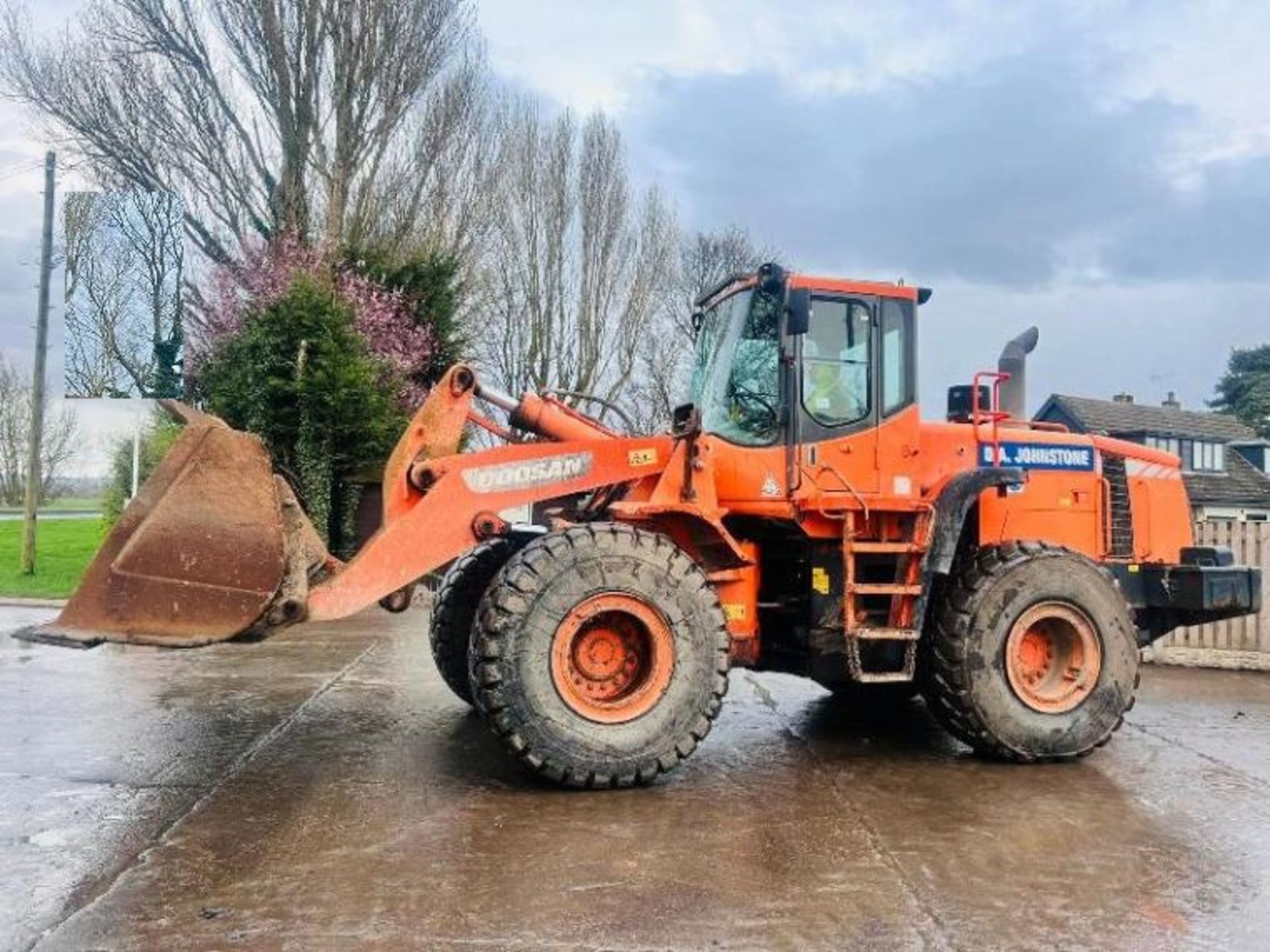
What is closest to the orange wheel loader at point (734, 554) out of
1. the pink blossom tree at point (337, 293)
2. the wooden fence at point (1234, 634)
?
the wooden fence at point (1234, 634)

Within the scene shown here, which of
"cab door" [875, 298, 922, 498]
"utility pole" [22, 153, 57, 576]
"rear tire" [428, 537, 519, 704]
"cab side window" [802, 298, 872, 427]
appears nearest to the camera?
"cab side window" [802, 298, 872, 427]

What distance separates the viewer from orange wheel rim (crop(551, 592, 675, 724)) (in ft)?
17.9

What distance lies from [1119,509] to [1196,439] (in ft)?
116

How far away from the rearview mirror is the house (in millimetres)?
32553

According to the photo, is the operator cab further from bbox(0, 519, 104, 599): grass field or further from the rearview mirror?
bbox(0, 519, 104, 599): grass field

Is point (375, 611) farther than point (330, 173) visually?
No

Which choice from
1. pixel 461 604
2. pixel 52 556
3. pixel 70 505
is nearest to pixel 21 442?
pixel 70 505

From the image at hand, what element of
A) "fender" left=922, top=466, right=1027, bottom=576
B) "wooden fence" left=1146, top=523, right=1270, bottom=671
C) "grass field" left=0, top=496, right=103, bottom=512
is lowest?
"wooden fence" left=1146, top=523, right=1270, bottom=671

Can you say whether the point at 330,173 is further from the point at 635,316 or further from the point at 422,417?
Answer: the point at 422,417

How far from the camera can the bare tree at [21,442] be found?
29938mm

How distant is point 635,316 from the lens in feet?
108

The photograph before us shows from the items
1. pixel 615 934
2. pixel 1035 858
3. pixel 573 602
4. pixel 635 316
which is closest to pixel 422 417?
pixel 573 602

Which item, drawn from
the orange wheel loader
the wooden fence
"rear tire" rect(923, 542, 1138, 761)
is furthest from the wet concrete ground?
the wooden fence

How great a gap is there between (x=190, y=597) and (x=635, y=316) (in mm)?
28224
